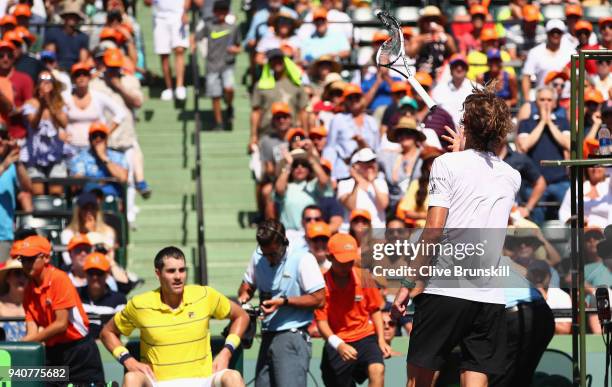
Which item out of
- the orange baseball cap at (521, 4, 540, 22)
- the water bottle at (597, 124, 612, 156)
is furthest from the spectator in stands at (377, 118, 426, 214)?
the water bottle at (597, 124, 612, 156)

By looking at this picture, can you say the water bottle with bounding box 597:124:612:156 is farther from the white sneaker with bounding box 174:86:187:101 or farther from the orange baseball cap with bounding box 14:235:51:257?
the white sneaker with bounding box 174:86:187:101

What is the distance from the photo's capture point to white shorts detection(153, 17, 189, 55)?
16141mm

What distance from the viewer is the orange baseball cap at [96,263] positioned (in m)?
11.0

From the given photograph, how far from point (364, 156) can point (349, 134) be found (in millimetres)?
1126

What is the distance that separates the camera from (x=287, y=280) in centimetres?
1001

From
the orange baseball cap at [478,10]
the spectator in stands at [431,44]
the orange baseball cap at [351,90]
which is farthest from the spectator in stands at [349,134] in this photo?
the orange baseball cap at [478,10]

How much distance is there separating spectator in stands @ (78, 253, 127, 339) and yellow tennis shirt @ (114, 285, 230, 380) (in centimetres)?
164

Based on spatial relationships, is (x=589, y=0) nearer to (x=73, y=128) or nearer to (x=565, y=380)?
(x=73, y=128)

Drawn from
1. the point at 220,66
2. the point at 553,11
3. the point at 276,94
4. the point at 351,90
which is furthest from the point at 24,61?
the point at 553,11

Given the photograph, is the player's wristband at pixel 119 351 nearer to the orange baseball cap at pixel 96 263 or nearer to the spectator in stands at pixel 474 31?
the orange baseball cap at pixel 96 263

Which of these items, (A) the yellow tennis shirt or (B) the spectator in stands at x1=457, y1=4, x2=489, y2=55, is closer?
(A) the yellow tennis shirt

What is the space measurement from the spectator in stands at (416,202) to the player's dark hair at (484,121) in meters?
4.64

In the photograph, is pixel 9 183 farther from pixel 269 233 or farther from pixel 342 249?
pixel 342 249

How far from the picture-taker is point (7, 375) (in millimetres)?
8953
